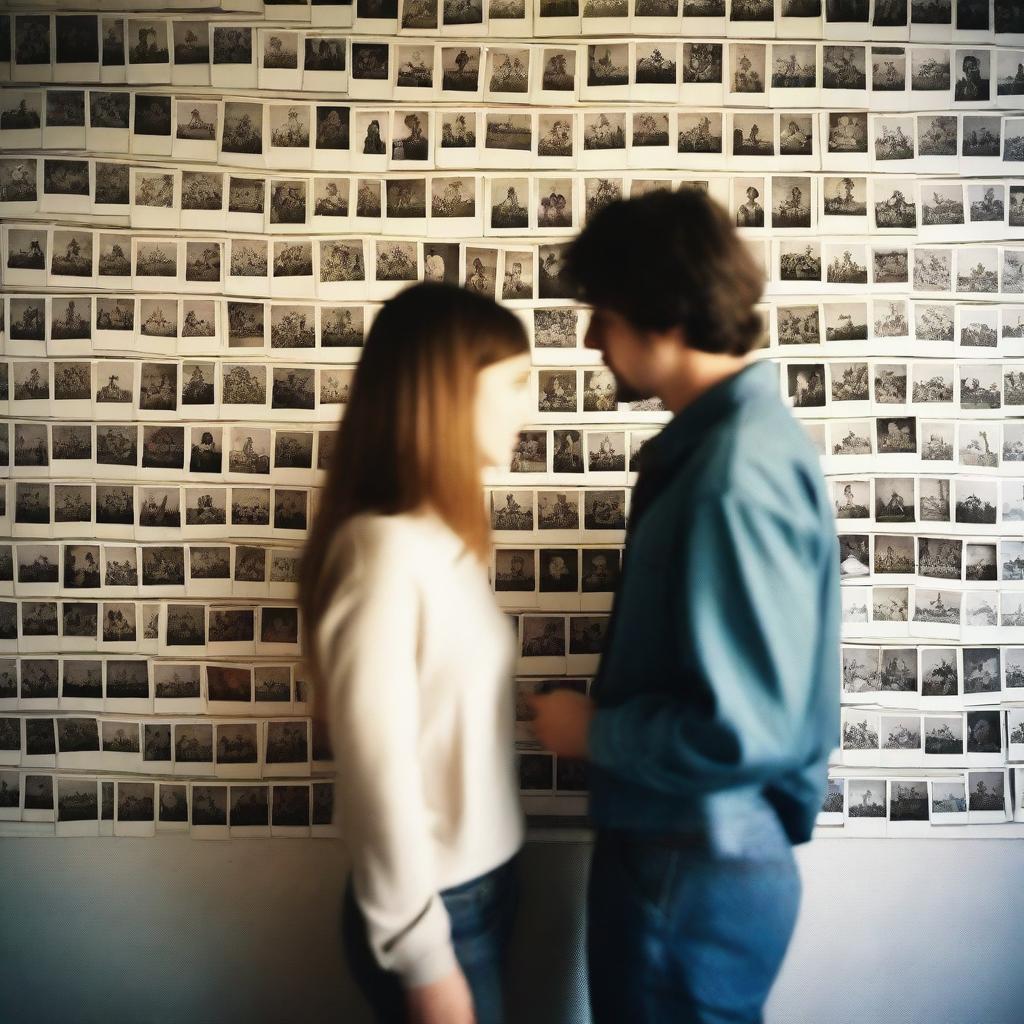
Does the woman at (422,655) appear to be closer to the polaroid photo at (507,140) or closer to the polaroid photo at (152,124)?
the polaroid photo at (507,140)

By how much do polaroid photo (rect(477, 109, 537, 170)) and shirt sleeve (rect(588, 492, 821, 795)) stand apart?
29.1 inches

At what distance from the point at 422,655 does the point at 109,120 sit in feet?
3.43

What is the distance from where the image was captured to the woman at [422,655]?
66 cm

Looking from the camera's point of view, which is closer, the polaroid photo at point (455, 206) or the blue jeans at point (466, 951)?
the blue jeans at point (466, 951)

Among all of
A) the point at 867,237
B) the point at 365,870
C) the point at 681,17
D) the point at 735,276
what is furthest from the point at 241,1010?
the point at 681,17

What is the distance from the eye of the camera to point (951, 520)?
1150 millimetres

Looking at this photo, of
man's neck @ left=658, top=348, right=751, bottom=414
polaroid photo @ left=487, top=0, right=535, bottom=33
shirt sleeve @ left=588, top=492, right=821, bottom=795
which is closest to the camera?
shirt sleeve @ left=588, top=492, right=821, bottom=795

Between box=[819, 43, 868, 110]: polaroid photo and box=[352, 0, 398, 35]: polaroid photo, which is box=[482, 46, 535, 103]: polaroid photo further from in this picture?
box=[819, 43, 868, 110]: polaroid photo

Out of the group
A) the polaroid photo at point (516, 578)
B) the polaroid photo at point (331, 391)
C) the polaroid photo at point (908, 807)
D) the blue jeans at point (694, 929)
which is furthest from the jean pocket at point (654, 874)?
the polaroid photo at point (331, 391)

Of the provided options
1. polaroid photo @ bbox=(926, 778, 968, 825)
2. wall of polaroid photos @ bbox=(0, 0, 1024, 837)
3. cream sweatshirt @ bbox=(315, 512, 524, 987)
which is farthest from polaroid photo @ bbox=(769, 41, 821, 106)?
polaroid photo @ bbox=(926, 778, 968, 825)

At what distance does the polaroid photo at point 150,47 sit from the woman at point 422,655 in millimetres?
736

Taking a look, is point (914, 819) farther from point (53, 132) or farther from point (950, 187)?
point (53, 132)

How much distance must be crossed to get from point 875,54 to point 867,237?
0.95 feet

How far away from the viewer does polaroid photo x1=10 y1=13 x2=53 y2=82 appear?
1.12 metres
